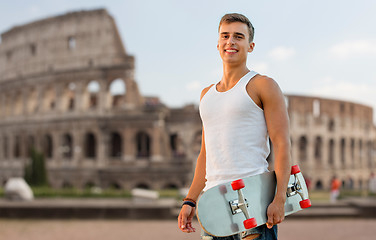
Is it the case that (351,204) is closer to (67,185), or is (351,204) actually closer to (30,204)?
(30,204)

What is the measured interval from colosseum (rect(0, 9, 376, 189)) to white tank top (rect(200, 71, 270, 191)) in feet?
77.0

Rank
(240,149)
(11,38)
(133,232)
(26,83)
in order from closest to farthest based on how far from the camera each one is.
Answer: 1. (240,149)
2. (133,232)
3. (26,83)
4. (11,38)

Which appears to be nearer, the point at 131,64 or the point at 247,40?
the point at 247,40

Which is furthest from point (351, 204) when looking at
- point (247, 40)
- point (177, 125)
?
point (177, 125)

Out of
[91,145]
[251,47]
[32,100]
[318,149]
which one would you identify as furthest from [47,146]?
[251,47]

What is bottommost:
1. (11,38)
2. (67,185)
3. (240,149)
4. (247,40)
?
(67,185)

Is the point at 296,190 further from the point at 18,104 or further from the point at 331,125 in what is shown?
the point at 331,125

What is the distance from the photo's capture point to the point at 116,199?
15.1 metres

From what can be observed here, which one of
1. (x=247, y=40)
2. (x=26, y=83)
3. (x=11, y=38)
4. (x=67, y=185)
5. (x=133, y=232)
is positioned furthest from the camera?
(x=11, y=38)

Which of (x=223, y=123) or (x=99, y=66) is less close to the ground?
(x=99, y=66)

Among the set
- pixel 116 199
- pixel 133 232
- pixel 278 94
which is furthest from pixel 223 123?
pixel 116 199

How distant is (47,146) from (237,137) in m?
31.4

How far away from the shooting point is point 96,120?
2869cm

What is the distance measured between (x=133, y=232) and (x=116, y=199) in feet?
14.8
